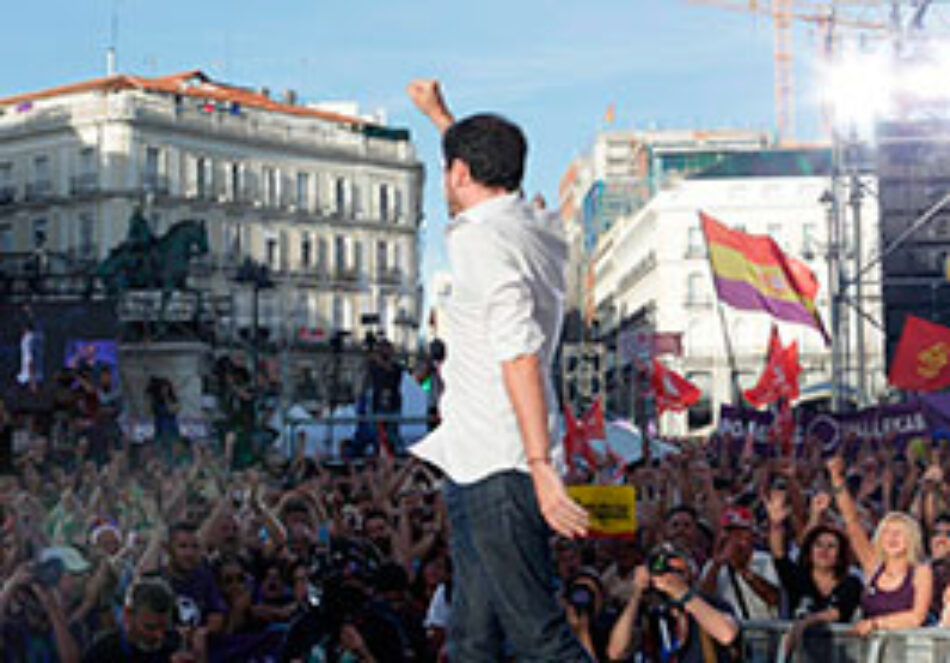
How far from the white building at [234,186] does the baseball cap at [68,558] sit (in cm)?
6855

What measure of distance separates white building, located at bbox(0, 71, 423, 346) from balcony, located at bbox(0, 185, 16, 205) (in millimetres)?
50

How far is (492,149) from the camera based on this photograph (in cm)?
394

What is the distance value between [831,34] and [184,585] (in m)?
22.8

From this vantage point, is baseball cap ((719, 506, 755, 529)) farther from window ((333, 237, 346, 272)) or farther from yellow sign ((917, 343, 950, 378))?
window ((333, 237, 346, 272))

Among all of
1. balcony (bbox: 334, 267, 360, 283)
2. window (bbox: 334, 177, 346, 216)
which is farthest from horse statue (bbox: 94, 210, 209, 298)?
window (bbox: 334, 177, 346, 216)

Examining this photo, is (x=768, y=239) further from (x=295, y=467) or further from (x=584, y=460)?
(x=295, y=467)

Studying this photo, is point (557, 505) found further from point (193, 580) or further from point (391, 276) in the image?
point (391, 276)

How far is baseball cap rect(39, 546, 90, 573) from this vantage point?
813 cm

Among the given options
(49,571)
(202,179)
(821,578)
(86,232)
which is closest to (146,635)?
(49,571)

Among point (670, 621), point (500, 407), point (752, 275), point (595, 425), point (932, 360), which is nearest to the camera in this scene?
point (500, 407)

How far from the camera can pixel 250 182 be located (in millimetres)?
88812

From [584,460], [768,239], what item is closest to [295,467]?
[584,460]

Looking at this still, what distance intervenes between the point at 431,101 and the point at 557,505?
4.28 feet

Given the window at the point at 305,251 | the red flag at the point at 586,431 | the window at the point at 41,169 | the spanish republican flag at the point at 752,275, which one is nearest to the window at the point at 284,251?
the window at the point at 305,251
